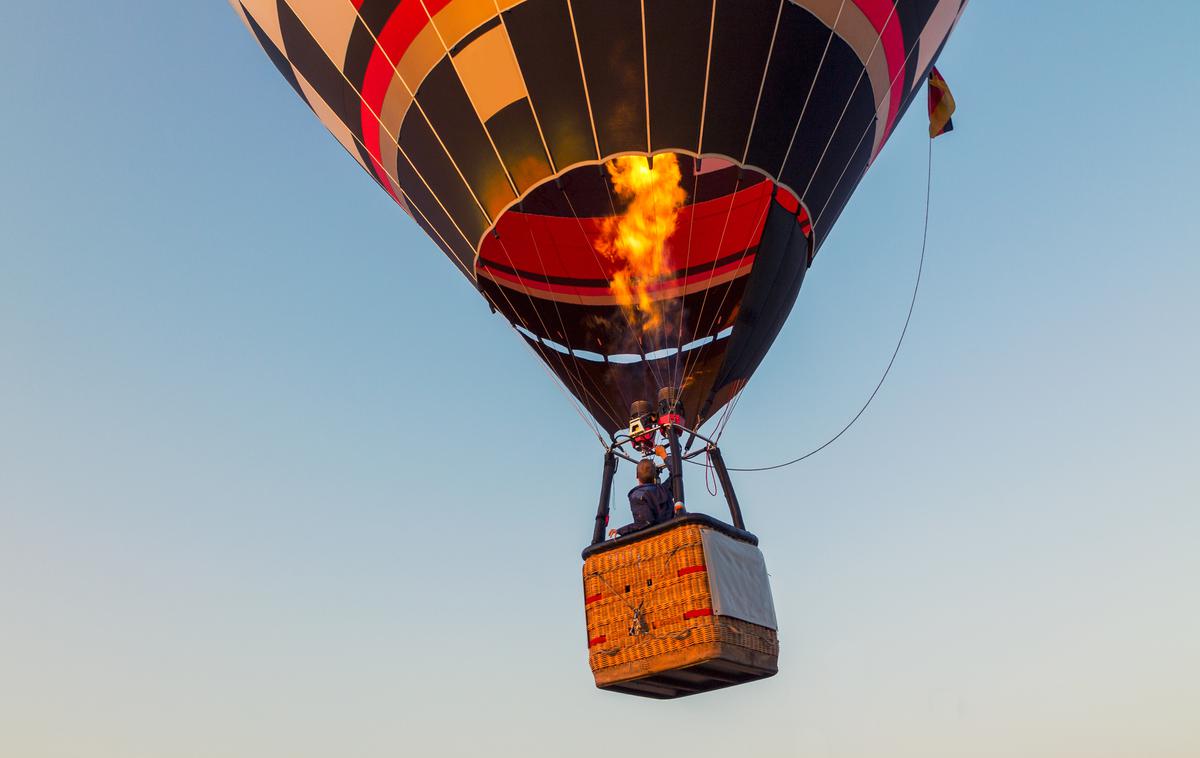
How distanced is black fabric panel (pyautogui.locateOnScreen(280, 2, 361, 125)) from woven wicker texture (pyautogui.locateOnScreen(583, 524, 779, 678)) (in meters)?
3.48

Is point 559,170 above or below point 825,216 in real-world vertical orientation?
below

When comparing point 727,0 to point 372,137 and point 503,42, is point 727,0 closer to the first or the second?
point 503,42

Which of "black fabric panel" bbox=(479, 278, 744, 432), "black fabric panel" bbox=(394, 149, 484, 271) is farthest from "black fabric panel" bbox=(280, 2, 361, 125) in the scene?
"black fabric panel" bbox=(479, 278, 744, 432)

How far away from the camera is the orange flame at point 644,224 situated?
605cm

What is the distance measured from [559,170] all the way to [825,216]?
202cm

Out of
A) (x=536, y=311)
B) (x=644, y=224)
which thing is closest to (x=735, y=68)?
(x=644, y=224)

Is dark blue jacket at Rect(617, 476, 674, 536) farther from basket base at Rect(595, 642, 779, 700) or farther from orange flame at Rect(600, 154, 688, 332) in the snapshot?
orange flame at Rect(600, 154, 688, 332)

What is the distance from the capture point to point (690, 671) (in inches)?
188

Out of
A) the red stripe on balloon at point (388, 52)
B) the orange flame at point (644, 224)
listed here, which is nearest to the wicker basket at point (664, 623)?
the orange flame at point (644, 224)

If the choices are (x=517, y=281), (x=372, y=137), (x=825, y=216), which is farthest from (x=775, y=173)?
(x=372, y=137)

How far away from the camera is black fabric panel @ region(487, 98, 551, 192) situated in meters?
5.49

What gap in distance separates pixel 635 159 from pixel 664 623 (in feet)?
8.92

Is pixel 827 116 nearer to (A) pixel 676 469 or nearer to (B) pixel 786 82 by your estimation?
(B) pixel 786 82

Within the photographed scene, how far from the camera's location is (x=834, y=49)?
5664 mm
